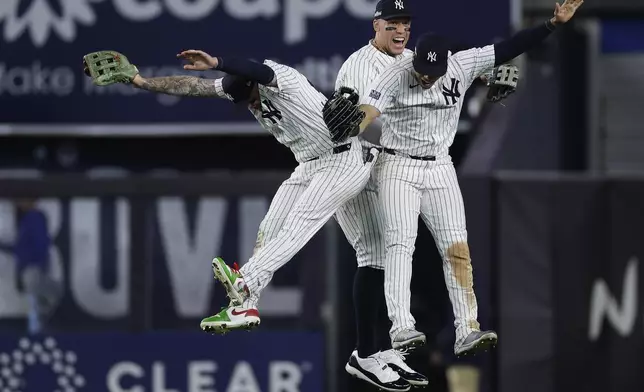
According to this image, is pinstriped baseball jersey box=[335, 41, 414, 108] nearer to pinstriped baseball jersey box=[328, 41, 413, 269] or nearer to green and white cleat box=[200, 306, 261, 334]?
pinstriped baseball jersey box=[328, 41, 413, 269]

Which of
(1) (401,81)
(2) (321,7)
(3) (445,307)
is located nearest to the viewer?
(1) (401,81)

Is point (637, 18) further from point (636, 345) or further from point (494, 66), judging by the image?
point (494, 66)

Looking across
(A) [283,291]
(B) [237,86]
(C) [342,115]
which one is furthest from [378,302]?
(A) [283,291]

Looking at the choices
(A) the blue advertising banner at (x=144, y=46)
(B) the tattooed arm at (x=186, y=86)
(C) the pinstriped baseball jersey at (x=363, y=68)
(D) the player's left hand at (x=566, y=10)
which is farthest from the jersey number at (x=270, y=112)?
(A) the blue advertising banner at (x=144, y=46)

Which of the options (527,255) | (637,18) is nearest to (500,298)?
(527,255)

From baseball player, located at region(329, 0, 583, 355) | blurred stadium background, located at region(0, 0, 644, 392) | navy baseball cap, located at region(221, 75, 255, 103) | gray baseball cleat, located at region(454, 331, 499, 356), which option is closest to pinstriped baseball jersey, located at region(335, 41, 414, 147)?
baseball player, located at region(329, 0, 583, 355)

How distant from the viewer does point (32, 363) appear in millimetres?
14391

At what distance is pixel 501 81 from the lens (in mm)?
10000

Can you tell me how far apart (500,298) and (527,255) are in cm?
46

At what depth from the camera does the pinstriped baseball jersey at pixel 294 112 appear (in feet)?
31.3

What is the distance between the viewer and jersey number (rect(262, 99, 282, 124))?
965 cm

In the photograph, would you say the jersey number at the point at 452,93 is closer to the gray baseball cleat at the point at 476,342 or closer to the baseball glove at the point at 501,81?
the baseball glove at the point at 501,81

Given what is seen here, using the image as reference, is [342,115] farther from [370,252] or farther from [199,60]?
[370,252]

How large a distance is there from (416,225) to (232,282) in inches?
49.1
